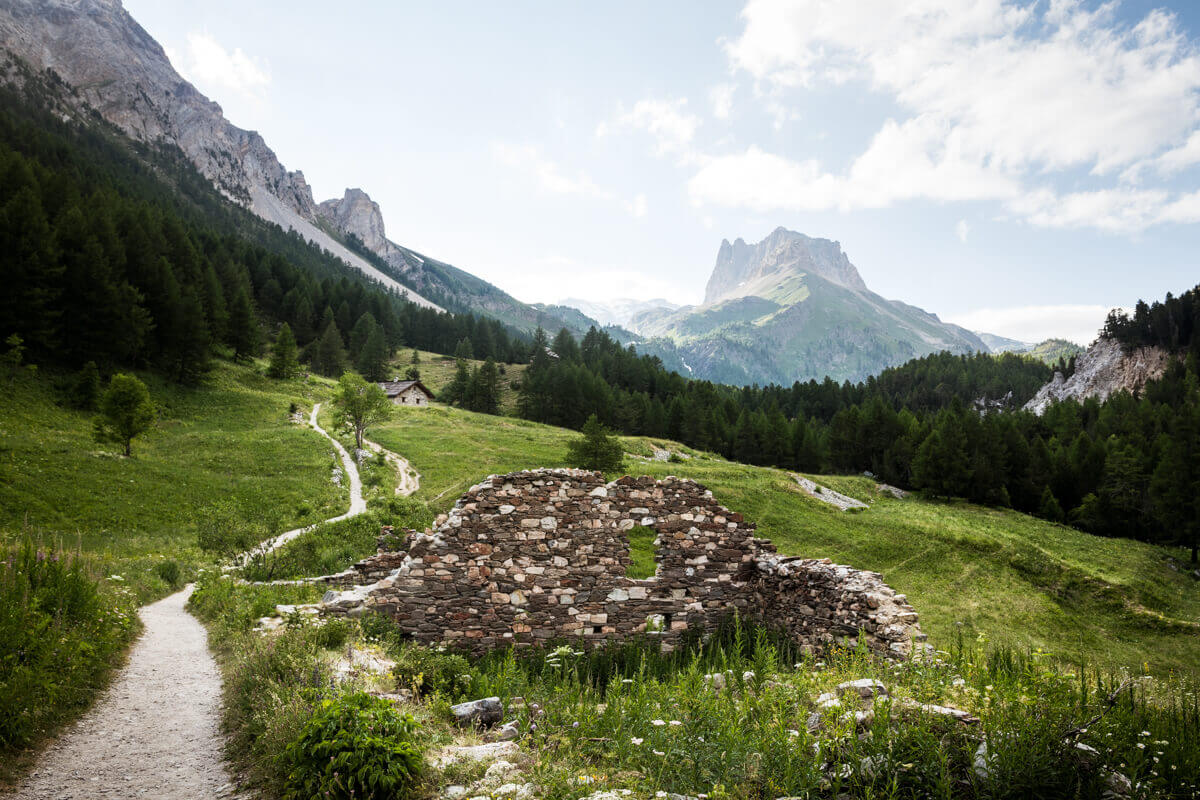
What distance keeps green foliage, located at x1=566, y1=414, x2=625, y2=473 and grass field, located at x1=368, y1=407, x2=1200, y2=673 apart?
4226 mm

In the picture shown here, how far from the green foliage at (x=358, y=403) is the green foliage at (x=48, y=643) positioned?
132 feet

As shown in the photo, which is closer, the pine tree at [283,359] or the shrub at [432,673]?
the shrub at [432,673]

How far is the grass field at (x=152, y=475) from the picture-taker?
73.0ft

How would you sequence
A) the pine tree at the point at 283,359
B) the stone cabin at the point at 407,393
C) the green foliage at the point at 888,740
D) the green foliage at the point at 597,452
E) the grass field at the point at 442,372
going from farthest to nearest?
1. the grass field at the point at 442,372
2. the stone cabin at the point at 407,393
3. the pine tree at the point at 283,359
4. the green foliage at the point at 597,452
5. the green foliage at the point at 888,740

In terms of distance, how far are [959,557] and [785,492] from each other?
14172 millimetres

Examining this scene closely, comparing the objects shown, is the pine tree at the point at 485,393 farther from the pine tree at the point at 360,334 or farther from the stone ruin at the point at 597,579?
the stone ruin at the point at 597,579

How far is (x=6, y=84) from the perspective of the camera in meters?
181

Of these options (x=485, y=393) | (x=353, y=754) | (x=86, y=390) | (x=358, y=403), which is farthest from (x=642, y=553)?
(x=485, y=393)

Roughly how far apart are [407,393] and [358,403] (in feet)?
130

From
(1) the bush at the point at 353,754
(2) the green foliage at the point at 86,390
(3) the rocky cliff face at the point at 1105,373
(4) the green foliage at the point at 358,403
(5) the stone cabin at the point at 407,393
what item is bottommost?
(2) the green foliage at the point at 86,390

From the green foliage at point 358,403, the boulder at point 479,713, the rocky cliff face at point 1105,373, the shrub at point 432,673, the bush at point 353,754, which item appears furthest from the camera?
the rocky cliff face at point 1105,373

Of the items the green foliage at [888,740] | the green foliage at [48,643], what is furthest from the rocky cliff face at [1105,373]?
the green foliage at [48,643]

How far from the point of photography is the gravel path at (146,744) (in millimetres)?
5602

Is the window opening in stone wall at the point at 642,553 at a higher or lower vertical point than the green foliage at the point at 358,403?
higher
